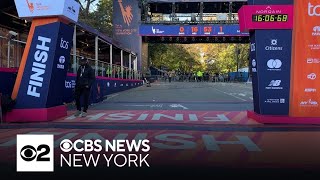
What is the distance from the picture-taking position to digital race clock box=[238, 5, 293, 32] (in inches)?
401

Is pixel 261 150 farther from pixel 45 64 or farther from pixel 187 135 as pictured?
pixel 45 64

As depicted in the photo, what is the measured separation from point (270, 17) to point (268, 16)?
6cm

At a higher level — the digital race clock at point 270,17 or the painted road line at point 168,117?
the digital race clock at point 270,17

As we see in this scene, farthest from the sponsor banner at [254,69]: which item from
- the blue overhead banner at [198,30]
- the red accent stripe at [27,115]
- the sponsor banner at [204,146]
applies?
the blue overhead banner at [198,30]

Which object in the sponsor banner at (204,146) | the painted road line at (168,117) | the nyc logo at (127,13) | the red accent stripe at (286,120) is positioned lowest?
the sponsor banner at (204,146)

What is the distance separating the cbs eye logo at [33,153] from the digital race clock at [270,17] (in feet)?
21.7

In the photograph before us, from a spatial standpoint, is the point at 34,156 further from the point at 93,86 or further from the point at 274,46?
the point at 93,86

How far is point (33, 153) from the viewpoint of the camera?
19.0 ft

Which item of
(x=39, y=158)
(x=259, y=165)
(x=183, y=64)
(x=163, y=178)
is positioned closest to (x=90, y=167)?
(x=39, y=158)

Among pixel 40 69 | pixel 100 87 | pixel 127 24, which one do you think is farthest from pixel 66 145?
pixel 127 24

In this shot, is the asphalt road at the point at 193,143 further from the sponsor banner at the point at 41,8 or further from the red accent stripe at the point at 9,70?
the sponsor banner at the point at 41,8

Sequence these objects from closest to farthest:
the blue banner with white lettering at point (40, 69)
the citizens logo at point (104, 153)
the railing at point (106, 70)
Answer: the citizens logo at point (104, 153), the blue banner with white lettering at point (40, 69), the railing at point (106, 70)

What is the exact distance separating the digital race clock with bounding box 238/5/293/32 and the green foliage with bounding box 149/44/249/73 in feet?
154

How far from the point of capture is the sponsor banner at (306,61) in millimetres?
10289
